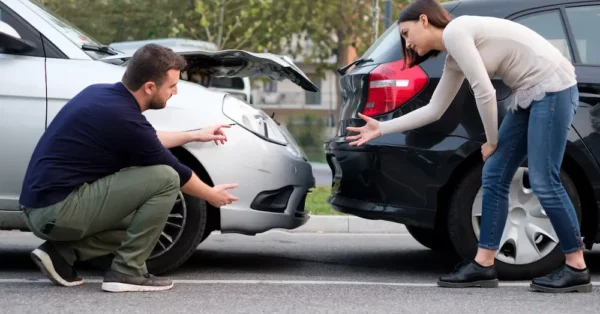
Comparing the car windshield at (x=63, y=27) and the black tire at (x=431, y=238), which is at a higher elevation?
the car windshield at (x=63, y=27)

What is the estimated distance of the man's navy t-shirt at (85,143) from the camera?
4973mm

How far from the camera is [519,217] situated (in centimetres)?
565

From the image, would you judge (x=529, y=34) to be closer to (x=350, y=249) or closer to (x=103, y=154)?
(x=103, y=154)

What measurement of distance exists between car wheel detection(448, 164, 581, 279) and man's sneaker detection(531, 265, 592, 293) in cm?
38

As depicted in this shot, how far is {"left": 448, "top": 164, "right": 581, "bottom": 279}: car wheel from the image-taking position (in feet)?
18.3

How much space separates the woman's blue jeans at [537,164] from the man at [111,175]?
144cm

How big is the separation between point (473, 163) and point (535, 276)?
2.21 ft

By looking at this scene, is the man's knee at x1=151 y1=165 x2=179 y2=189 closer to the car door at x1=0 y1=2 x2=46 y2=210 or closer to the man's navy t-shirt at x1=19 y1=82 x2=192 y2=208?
the man's navy t-shirt at x1=19 y1=82 x2=192 y2=208

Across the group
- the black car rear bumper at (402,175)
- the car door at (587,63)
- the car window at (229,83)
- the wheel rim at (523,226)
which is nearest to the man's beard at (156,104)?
the black car rear bumper at (402,175)

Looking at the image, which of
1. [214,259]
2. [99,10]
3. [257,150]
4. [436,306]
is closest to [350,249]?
[214,259]

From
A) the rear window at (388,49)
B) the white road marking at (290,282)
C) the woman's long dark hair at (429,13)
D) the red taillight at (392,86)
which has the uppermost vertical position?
the woman's long dark hair at (429,13)

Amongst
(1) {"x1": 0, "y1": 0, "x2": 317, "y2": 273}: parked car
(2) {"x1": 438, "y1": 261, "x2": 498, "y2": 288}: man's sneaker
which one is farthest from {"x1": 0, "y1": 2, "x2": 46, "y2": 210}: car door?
(2) {"x1": 438, "y1": 261, "x2": 498, "y2": 288}: man's sneaker

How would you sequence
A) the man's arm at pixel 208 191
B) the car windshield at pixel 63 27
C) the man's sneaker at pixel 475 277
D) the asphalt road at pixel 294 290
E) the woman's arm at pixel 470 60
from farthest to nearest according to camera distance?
the car windshield at pixel 63 27, the man's sneaker at pixel 475 277, the man's arm at pixel 208 191, the woman's arm at pixel 470 60, the asphalt road at pixel 294 290

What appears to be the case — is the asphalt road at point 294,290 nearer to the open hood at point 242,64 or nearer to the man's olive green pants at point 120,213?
the man's olive green pants at point 120,213
